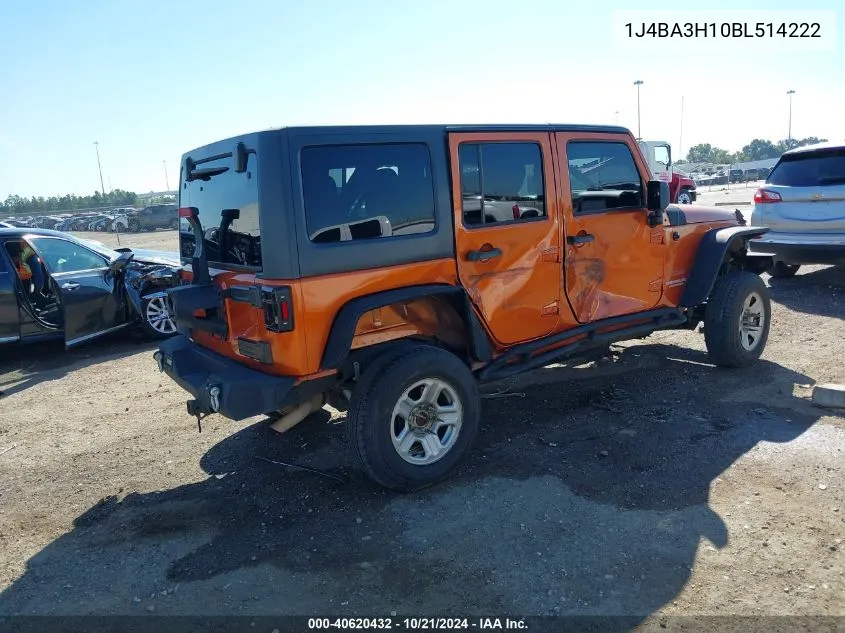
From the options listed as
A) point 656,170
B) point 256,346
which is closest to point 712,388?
point 256,346

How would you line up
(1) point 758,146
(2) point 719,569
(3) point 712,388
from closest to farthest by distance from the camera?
(2) point 719,569 → (3) point 712,388 → (1) point 758,146

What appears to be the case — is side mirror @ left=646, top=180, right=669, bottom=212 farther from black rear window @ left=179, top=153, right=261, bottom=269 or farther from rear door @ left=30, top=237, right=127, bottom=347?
rear door @ left=30, top=237, right=127, bottom=347

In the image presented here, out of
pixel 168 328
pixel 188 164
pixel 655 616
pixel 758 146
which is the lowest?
pixel 655 616

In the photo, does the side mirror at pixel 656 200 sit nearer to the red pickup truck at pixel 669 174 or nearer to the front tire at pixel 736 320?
the front tire at pixel 736 320

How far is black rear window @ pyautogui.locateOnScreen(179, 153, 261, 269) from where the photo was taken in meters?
3.49

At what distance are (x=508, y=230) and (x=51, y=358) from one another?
622cm

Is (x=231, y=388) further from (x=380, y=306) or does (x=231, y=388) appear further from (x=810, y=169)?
(x=810, y=169)

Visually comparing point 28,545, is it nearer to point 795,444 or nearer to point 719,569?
point 719,569

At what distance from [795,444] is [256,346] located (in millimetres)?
3429

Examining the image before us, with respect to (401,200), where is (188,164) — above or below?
above

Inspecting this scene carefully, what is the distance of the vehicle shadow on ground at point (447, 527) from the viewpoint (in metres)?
2.84

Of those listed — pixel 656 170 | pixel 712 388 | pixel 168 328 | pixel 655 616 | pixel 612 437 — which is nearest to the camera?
pixel 655 616

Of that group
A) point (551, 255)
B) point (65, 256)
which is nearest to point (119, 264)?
point (65, 256)

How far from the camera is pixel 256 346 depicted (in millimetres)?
3559
